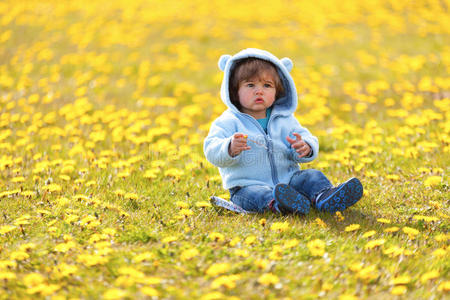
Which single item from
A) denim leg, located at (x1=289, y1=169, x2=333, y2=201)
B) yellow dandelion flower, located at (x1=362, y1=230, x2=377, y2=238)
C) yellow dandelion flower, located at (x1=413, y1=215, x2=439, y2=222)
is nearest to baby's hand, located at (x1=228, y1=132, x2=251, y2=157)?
denim leg, located at (x1=289, y1=169, x2=333, y2=201)

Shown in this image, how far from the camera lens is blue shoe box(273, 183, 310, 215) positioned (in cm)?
332

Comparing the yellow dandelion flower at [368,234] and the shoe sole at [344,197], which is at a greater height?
the shoe sole at [344,197]

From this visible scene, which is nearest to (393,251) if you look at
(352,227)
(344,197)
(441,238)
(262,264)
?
(352,227)

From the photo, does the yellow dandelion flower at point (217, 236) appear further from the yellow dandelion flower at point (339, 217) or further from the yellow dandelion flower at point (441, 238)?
the yellow dandelion flower at point (441, 238)

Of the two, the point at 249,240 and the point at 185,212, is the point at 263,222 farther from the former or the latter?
the point at 185,212

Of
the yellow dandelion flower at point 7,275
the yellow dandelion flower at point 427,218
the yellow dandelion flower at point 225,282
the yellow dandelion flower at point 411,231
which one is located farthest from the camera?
the yellow dandelion flower at point 427,218

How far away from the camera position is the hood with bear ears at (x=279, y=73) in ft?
12.7

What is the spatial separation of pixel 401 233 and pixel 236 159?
1229 mm

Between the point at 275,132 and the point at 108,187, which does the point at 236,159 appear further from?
the point at 108,187

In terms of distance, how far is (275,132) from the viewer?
3.91 metres

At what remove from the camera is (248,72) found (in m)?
3.84

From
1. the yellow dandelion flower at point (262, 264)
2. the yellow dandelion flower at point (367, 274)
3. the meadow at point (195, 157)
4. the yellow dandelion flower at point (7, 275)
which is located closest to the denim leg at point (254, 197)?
the meadow at point (195, 157)

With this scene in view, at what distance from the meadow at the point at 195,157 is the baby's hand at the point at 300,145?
0.53m

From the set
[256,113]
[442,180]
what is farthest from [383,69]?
[256,113]
